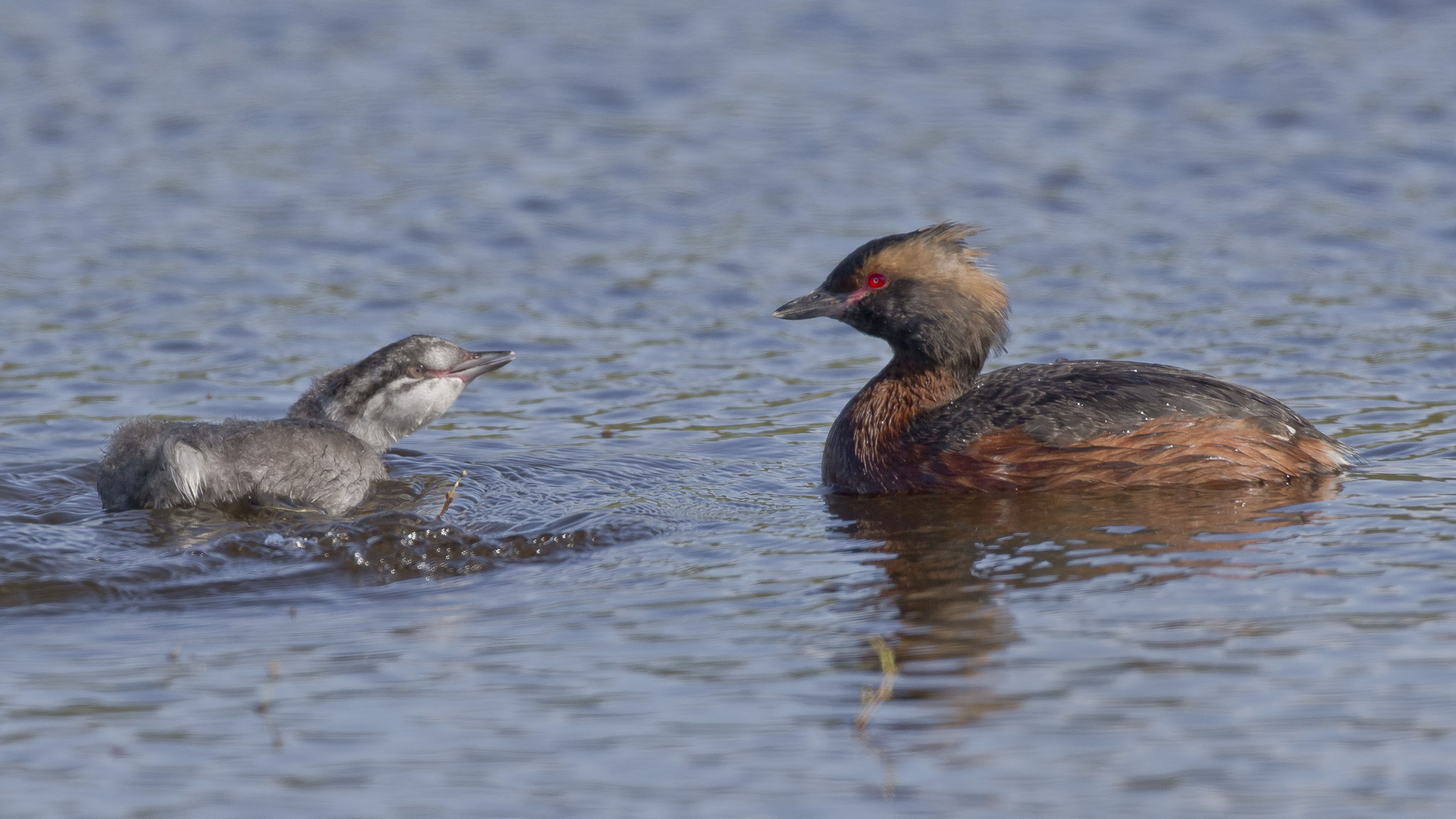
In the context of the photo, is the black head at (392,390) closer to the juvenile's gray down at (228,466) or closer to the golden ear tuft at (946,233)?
the juvenile's gray down at (228,466)

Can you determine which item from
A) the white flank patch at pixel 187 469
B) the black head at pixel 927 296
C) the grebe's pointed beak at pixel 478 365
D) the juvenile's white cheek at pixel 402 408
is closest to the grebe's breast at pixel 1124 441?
the black head at pixel 927 296

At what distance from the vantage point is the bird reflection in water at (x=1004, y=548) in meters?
5.63

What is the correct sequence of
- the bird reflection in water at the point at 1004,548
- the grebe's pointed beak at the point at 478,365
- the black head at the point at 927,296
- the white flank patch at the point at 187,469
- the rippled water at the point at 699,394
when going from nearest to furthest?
the rippled water at the point at 699,394, the bird reflection in water at the point at 1004,548, the white flank patch at the point at 187,469, the black head at the point at 927,296, the grebe's pointed beak at the point at 478,365

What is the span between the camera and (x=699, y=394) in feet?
32.5

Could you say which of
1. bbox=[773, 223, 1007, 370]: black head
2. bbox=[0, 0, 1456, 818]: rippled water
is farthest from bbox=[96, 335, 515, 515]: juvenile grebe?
bbox=[773, 223, 1007, 370]: black head

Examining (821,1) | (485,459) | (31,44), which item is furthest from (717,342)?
(31,44)

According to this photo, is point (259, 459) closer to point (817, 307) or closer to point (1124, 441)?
point (817, 307)

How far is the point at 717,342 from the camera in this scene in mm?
10859

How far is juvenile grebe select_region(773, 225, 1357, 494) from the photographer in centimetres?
791

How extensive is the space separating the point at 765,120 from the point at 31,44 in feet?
23.1

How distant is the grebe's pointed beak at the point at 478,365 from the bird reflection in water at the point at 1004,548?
73.4 inches

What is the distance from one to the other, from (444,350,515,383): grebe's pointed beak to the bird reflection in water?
1864mm

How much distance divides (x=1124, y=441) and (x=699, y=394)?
2733 mm

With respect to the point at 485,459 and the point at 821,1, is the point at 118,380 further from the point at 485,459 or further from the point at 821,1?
the point at 821,1
